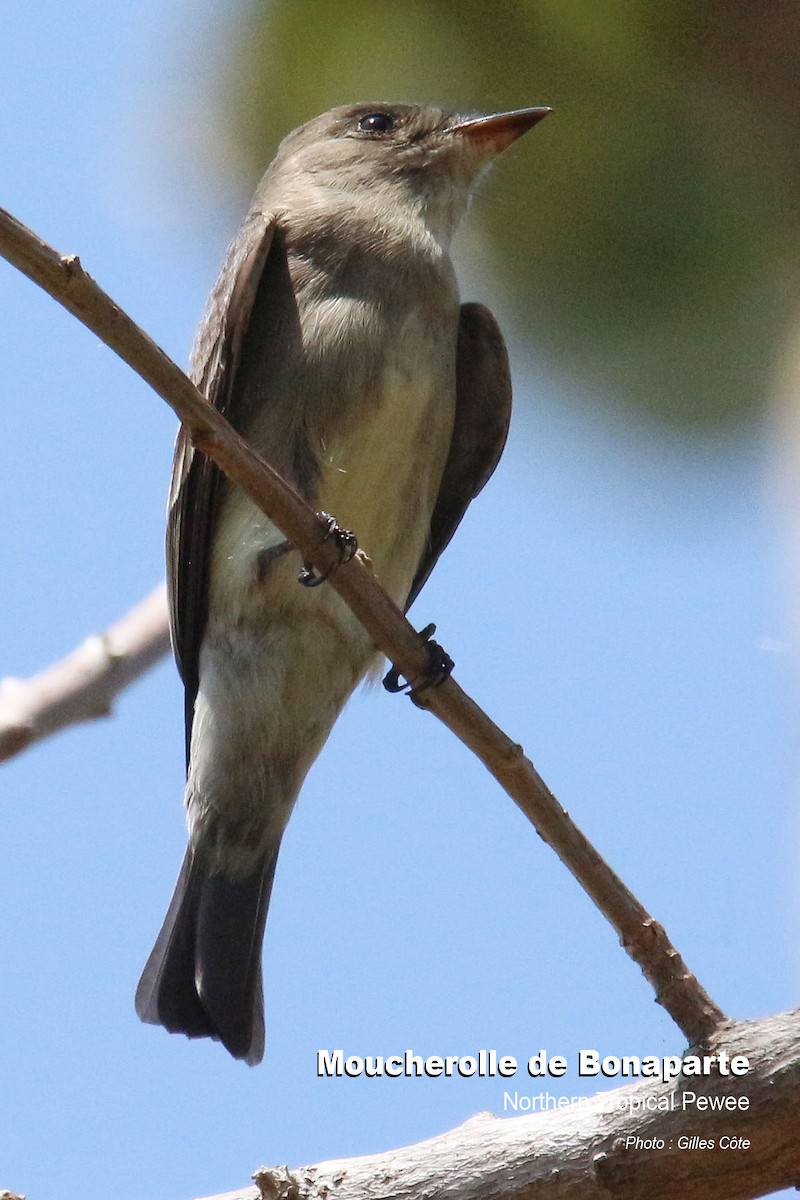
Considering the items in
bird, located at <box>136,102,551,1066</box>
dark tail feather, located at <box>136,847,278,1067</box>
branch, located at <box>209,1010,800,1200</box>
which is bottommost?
branch, located at <box>209,1010,800,1200</box>

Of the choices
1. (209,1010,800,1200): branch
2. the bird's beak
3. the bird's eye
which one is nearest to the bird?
the bird's beak

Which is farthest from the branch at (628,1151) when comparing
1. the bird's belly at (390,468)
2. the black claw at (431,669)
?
the bird's belly at (390,468)

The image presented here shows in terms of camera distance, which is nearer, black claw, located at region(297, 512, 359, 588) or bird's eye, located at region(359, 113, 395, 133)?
black claw, located at region(297, 512, 359, 588)

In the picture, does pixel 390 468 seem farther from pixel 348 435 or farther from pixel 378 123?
pixel 378 123

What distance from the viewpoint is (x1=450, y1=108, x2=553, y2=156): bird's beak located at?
455 centimetres

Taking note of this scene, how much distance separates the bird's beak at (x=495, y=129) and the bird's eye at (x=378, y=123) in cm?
26

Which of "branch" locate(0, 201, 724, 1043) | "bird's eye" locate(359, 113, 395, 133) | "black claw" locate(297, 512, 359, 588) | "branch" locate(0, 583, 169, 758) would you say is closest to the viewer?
"branch" locate(0, 201, 724, 1043)

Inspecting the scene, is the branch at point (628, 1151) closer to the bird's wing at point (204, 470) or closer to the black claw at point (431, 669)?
the black claw at point (431, 669)

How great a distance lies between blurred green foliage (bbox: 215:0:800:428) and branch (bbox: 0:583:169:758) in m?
1.87

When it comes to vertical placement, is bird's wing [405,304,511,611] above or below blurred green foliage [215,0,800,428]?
below

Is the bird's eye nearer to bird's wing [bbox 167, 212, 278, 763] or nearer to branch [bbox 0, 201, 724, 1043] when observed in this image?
bird's wing [bbox 167, 212, 278, 763]

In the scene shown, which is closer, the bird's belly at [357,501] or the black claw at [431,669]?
the black claw at [431,669]

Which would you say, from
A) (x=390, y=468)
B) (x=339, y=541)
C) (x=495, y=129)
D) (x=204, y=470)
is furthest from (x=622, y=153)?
(x=339, y=541)

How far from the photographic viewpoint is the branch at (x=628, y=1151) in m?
2.53
